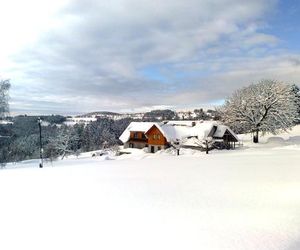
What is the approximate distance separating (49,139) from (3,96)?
45135 mm

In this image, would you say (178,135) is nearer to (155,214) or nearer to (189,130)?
(189,130)

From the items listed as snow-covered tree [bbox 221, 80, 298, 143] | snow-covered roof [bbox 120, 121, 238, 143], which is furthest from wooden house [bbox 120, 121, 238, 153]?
snow-covered tree [bbox 221, 80, 298, 143]

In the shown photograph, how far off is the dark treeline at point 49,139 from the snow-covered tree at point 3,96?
1.60 meters

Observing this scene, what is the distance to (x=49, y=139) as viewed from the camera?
254 feet

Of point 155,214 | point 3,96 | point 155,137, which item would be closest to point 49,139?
point 155,137

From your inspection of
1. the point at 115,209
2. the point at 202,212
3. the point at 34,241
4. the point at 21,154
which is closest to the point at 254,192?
the point at 202,212

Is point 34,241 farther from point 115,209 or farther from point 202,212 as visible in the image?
point 202,212

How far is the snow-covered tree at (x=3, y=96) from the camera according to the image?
33625 millimetres

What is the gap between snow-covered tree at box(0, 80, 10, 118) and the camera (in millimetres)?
33625

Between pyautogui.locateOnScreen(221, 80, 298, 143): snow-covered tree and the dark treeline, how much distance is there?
103 ft

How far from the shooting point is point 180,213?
29.4 feet

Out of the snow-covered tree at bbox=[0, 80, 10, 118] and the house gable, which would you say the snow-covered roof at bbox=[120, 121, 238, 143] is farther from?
the snow-covered tree at bbox=[0, 80, 10, 118]

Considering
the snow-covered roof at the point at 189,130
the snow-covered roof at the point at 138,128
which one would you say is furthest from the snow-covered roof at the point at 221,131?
the snow-covered roof at the point at 138,128

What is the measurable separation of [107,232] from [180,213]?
2364mm
